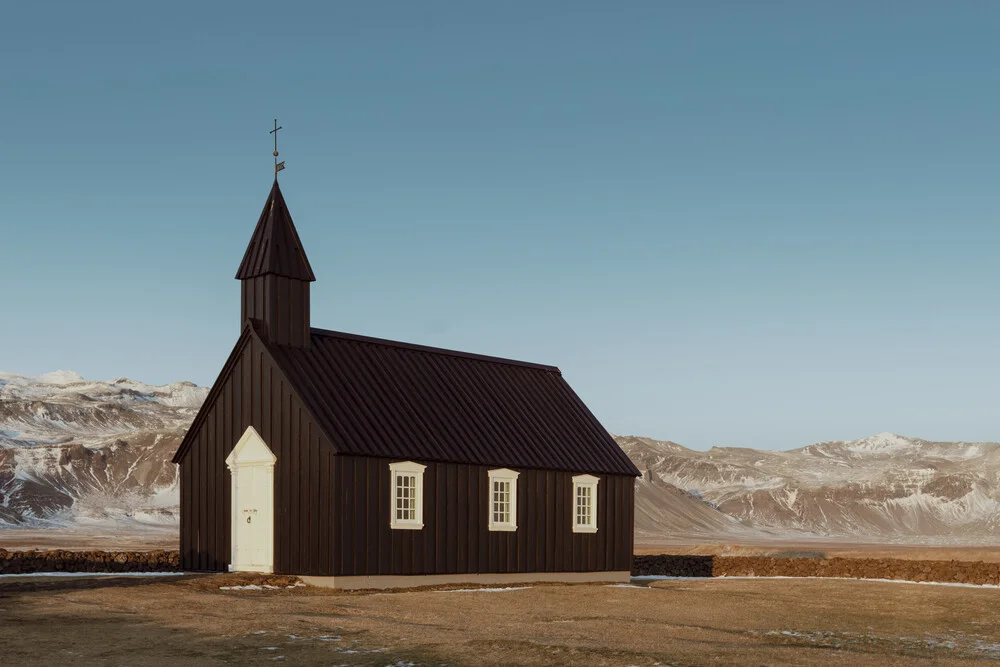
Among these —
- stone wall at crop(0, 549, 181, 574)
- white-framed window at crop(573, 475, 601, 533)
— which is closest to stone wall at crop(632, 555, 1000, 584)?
white-framed window at crop(573, 475, 601, 533)

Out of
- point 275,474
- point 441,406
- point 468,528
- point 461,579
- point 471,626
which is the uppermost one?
point 441,406

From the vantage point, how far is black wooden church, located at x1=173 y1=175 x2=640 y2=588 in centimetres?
2822

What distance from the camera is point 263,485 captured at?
96.0 feet

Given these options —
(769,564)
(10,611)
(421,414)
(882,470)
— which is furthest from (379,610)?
(882,470)

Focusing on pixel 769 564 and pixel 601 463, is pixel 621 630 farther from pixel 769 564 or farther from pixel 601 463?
pixel 769 564

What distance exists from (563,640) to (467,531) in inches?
497

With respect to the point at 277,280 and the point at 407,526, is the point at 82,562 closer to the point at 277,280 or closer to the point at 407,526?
the point at 407,526

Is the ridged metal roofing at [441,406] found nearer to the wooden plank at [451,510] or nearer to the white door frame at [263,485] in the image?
the wooden plank at [451,510]

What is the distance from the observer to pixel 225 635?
18172 millimetres

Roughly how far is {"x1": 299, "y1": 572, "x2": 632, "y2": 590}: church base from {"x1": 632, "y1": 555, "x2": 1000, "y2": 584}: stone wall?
594 centimetres

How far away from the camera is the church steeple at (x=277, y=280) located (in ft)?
99.2

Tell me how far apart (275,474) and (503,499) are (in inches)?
249

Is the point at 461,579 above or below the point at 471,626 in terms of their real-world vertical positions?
below

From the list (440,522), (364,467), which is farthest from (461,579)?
(364,467)
